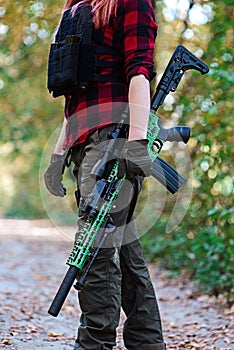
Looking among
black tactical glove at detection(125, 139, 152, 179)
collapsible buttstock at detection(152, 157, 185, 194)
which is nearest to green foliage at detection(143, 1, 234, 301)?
collapsible buttstock at detection(152, 157, 185, 194)

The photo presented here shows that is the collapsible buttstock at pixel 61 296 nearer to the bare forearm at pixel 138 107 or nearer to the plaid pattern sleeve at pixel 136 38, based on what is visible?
the bare forearm at pixel 138 107

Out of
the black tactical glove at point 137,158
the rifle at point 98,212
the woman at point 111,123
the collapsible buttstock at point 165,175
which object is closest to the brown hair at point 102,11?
the woman at point 111,123

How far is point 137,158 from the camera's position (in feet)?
9.33

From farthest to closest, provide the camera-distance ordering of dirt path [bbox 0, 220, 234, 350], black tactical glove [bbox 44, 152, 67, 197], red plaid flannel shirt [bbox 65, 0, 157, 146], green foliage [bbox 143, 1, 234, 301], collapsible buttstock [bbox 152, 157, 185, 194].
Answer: green foliage [bbox 143, 1, 234, 301] → dirt path [bbox 0, 220, 234, 350] → black tactical glove [bbox 44, 152, 67, 197] → collapsible buttstock [bbox 152, 157, 185, 194] → red plaid flannel shirt [bbox 65, 0, 157, 146]

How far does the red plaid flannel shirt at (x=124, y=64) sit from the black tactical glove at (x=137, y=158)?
0.74 feet

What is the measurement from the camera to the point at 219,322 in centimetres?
518

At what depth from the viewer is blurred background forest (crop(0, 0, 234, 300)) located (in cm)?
576

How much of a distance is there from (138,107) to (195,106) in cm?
355

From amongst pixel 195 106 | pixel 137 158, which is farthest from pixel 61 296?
pixel 195 106

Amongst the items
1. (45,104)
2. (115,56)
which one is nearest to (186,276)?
(115,56)

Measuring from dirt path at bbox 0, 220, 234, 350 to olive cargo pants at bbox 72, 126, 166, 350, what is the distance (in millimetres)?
941

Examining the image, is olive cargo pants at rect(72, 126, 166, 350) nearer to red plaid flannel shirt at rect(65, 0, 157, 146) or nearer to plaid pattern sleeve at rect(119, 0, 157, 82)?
red plaid flannel shirt at rect(65, 0, 157, 146)

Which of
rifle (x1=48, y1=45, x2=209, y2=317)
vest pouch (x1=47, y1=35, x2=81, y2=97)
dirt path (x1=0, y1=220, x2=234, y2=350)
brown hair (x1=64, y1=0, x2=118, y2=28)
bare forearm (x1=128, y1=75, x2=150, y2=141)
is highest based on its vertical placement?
brown hair (x1=64, y1=0, x2=118, y2=28)

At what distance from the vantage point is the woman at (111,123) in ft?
9.57
